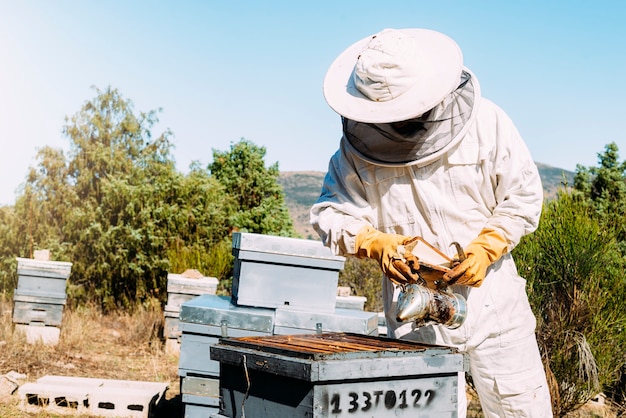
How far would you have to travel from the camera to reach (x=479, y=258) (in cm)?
230

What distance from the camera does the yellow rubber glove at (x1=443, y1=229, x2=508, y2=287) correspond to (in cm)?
226

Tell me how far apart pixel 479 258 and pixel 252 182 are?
9390 mm

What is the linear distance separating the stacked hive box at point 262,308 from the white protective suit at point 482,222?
1.68 metres

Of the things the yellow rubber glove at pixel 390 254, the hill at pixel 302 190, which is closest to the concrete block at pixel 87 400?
the yellow rubber glove at pixel 390 254

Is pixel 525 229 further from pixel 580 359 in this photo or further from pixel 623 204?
pixel 623 204

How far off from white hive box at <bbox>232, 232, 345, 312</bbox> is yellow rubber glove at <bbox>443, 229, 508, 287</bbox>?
1.97m

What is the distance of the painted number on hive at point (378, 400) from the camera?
1.84m

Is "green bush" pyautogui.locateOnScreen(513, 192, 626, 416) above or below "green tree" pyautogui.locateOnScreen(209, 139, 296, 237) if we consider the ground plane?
below

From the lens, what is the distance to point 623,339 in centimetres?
464

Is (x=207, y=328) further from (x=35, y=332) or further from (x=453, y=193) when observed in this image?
(x=35, y=332)

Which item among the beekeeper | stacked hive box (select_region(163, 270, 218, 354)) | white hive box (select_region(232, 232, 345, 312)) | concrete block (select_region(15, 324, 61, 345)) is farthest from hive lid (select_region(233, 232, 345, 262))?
concrete block (select_region(15, 324, 61, 345))

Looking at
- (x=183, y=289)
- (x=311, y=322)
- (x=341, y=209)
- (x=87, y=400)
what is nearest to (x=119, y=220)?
(x=183, y=289)

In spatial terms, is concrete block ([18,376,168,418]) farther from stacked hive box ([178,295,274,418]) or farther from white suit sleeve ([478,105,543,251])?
white suit sleeve ([478,105,543,251])

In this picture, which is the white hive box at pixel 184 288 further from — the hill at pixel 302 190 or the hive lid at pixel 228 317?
the hill at pixel 302 190
